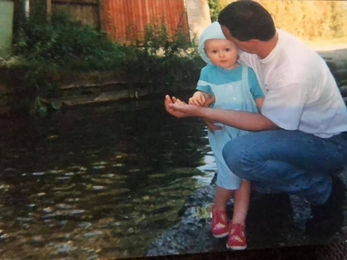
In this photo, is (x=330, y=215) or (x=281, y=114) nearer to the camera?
(x=281, y=114)

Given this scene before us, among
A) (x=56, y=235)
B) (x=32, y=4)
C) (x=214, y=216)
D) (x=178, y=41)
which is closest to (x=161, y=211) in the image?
(x=214, y=216)

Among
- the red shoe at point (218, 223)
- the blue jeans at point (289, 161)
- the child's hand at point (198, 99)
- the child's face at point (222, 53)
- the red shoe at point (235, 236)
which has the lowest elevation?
the red shoe at point (235, 236)

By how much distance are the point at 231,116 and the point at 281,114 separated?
12 centimetres

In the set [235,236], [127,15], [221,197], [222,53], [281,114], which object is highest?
[127,15]

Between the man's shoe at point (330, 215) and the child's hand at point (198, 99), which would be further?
the man's shoe at point (330, 215)

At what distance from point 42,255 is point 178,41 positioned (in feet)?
2.06

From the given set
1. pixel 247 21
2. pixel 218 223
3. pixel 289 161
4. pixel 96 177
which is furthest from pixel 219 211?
pixel 247 21

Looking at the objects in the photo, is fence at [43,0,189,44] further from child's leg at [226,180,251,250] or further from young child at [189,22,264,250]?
child's leg at [226,180,251,250]

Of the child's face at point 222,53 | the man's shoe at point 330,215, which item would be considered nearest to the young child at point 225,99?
the child's face at point 222,53

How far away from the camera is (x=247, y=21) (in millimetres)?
1381

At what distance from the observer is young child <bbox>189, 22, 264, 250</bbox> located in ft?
4.47

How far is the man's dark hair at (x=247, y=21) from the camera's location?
1.37m

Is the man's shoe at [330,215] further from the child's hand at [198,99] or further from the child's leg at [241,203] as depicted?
the child's hand at [198,99]

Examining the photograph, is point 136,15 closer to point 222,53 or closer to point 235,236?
point 222,53
